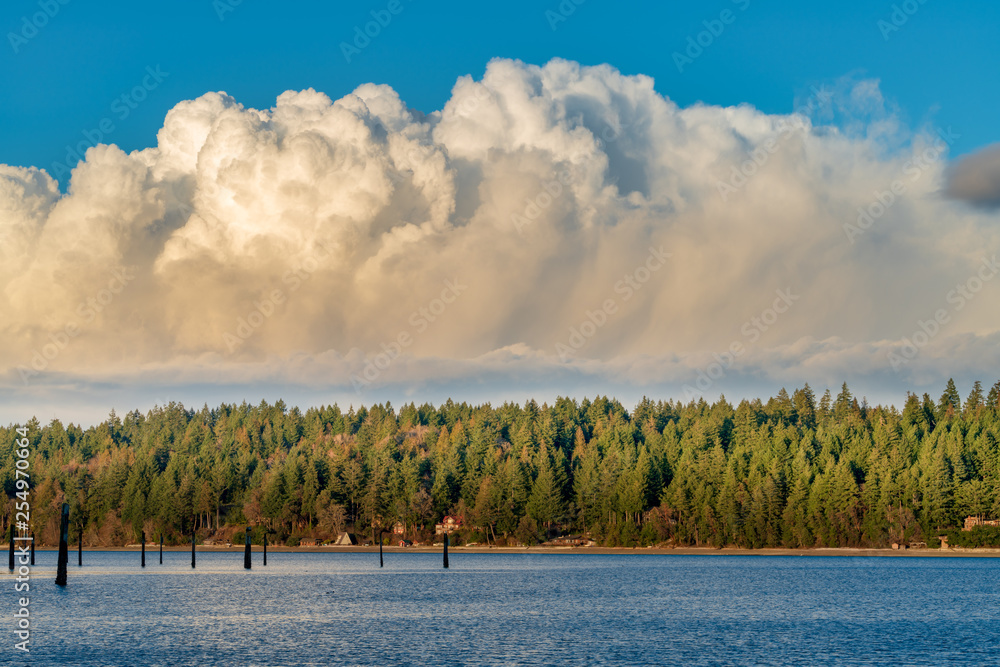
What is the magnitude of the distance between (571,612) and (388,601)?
19.6 m

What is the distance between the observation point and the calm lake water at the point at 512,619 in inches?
2350

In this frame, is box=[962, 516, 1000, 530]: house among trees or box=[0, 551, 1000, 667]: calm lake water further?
box=[962, 516, 1000, 530]: house among trees

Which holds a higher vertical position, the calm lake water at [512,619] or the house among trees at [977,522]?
the house among trees at [977,522]

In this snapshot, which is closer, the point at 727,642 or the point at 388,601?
the point at 727,642

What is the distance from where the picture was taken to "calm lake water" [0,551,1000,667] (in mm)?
59688

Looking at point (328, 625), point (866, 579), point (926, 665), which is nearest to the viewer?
point (926, 665)

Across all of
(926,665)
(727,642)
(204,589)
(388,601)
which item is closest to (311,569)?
(204,589)

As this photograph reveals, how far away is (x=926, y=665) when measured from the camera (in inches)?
2280

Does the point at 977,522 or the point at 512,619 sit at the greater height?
the point at 977,522

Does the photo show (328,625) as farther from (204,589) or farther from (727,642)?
(204,589)

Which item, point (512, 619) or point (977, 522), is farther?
point (977, 522)

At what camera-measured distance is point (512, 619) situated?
78.6 meters

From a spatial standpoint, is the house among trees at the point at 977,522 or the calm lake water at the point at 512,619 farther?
the house among trees at the point at 977,522

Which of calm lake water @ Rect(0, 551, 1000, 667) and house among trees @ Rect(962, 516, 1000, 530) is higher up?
house among trees @ Rect(962, 516, 1000, 530)
